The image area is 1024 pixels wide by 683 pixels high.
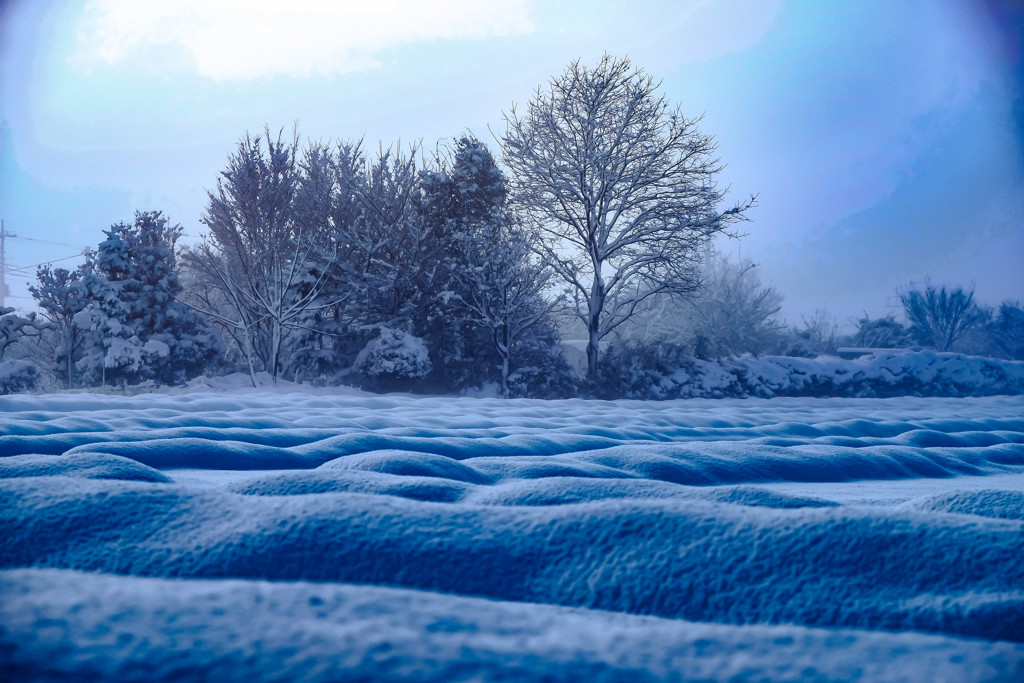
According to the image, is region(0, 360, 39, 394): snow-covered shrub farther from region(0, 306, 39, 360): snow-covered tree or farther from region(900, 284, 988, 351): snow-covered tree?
region(900, 284, 988, 351): snow-covered tree

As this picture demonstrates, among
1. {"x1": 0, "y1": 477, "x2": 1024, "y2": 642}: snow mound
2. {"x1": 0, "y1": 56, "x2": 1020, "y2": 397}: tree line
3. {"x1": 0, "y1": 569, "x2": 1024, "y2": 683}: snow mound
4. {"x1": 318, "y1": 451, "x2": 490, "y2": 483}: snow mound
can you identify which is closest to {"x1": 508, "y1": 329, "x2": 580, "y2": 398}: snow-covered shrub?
{"x1": 0, "y1": 56, "x2": 1020, "y2": 397}: tree line

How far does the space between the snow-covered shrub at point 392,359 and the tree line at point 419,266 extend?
0.03m

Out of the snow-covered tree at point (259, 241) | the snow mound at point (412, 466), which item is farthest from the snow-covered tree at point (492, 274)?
the snow mound at point (412, 466)

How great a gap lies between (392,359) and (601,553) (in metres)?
9.92

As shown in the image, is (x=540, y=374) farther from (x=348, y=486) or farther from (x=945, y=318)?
(x=945, y=318)

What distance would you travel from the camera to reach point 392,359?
418 inches

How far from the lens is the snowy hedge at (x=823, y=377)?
11.1m

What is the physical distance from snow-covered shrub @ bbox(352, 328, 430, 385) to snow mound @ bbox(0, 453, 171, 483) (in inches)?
351

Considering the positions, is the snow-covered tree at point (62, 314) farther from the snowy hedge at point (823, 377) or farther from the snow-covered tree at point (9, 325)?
the snowy hedge at point (823, 377)

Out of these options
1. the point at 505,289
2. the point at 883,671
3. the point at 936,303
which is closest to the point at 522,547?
the point at 883,671

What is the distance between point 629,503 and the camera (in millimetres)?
1064

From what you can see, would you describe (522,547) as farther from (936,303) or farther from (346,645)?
(936,303)

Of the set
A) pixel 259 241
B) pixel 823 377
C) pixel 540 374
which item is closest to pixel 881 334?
pixel 823 377

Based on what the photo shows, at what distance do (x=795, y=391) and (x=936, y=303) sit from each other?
1338cm
